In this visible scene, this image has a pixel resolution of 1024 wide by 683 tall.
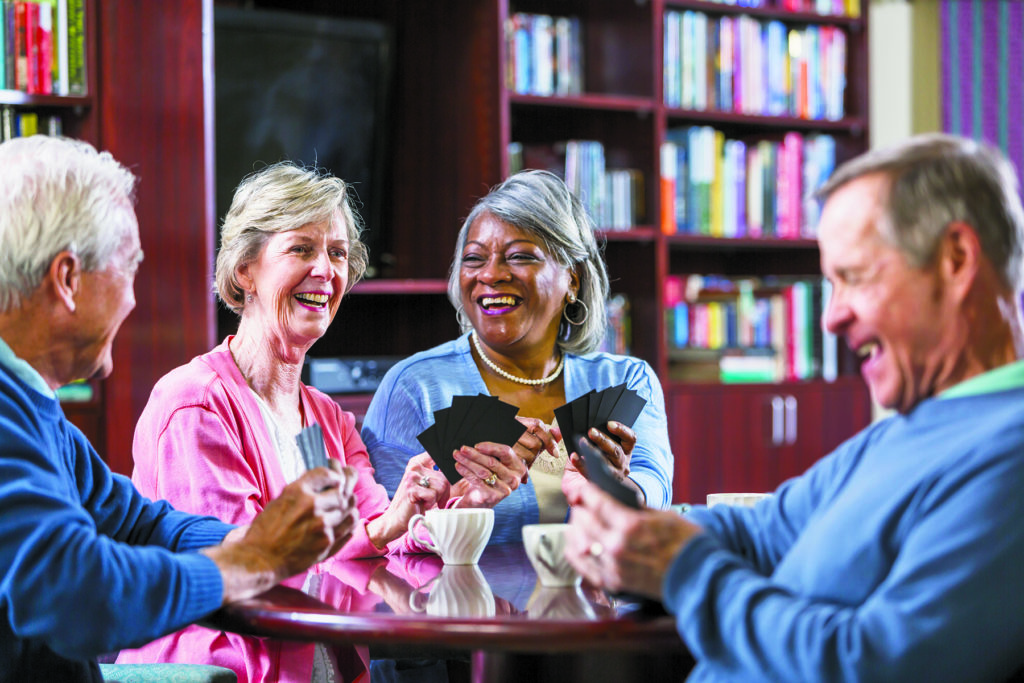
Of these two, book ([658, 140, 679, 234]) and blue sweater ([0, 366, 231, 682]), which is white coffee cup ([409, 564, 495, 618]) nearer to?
blue sweater ([0, 366, 231, 682])

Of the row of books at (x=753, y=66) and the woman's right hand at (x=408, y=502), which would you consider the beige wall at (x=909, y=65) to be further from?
the woman's right hand at (x=408, y=502)

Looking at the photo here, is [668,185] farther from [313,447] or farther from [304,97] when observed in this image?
[313,447]

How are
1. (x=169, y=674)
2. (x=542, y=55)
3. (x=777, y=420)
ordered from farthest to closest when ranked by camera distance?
(x=777, y=420)
(x=542, y=55)
(x=169, y=674)

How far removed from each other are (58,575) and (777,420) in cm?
320

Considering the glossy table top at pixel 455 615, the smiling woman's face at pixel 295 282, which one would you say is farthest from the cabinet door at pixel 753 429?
the glossy table top at pixel 455 615

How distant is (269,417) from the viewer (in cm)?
186

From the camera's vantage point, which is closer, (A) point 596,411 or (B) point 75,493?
(B) point 75,493

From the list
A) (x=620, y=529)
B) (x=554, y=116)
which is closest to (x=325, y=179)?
(x=620, y=529)

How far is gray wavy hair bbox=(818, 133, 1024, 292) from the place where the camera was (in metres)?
0.99

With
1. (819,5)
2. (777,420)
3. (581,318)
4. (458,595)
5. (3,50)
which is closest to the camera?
(458,595)

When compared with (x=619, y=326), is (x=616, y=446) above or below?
below

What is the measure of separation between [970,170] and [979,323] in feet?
0.47

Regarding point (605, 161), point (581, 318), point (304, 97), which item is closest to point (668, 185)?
point (605, 161)

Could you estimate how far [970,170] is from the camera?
1006mm
